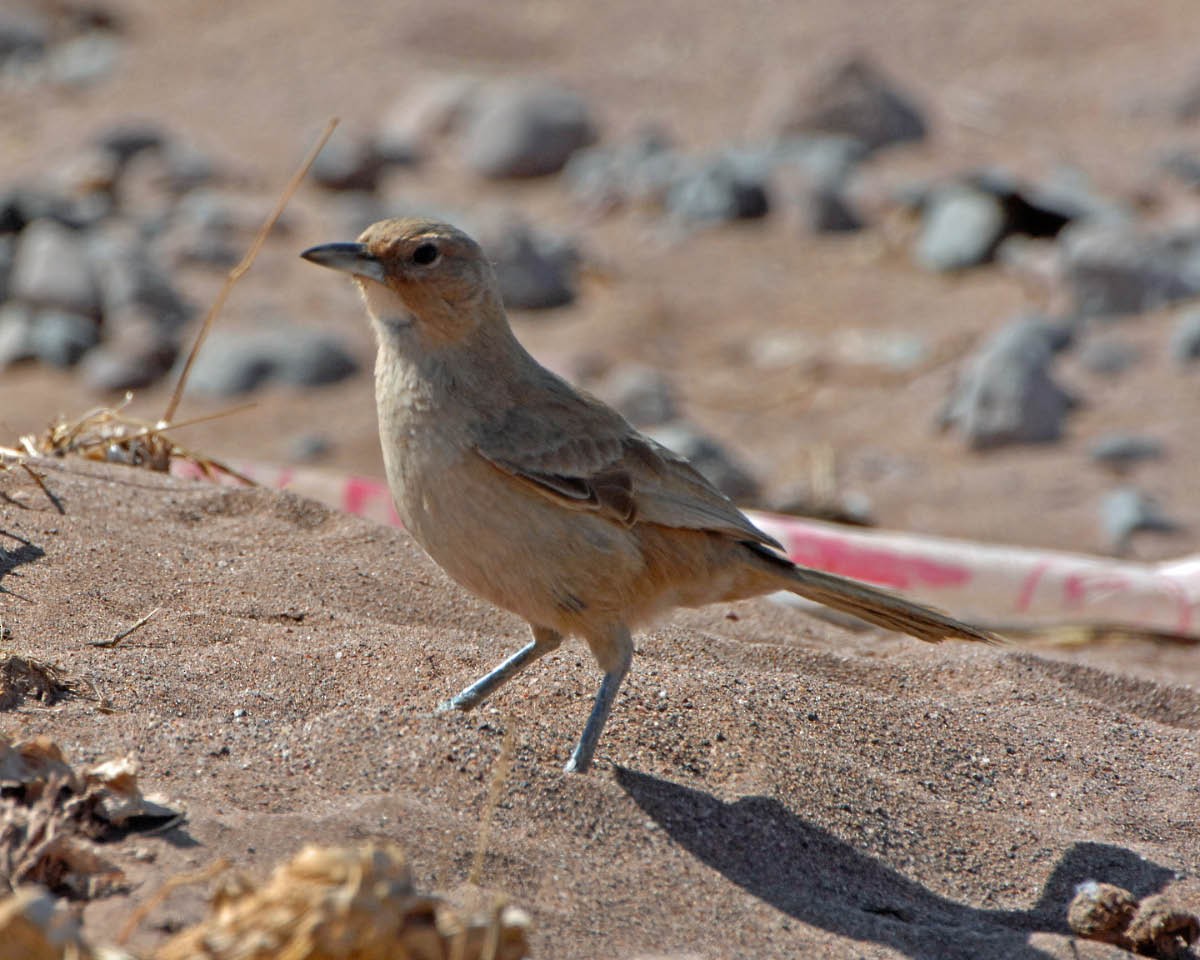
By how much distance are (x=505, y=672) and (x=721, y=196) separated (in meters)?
9.90

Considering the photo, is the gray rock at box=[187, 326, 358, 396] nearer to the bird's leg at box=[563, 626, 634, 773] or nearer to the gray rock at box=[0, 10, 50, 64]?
the bird's leg at box=[563, 626, 634, 773]

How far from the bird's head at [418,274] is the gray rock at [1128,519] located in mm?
5373

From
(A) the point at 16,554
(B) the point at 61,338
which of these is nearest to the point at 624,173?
(B) the point at 61,338

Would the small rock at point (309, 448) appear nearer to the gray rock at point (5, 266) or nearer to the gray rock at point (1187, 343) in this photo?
the gray rock at point (5, 266)

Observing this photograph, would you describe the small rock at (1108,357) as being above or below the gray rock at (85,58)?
below

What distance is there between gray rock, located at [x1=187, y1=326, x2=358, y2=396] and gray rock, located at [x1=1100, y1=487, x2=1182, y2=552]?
5.48 metres

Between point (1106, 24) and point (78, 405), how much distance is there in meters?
12.4

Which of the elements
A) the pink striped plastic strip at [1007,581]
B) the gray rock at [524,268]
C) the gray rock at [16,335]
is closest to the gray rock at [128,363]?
the gray rock at [16,335]

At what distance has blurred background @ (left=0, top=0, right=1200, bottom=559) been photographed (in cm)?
1017

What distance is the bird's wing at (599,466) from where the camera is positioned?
13.4 ft

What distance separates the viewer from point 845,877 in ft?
12.5

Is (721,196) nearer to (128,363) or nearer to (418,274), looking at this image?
(128,363)

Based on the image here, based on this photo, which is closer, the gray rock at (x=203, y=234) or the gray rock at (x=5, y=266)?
the gray rock at (x=5, y=266)

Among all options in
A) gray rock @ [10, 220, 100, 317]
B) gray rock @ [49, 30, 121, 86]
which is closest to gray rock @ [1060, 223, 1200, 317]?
gray rock @ [10, 220, 100, 317]
